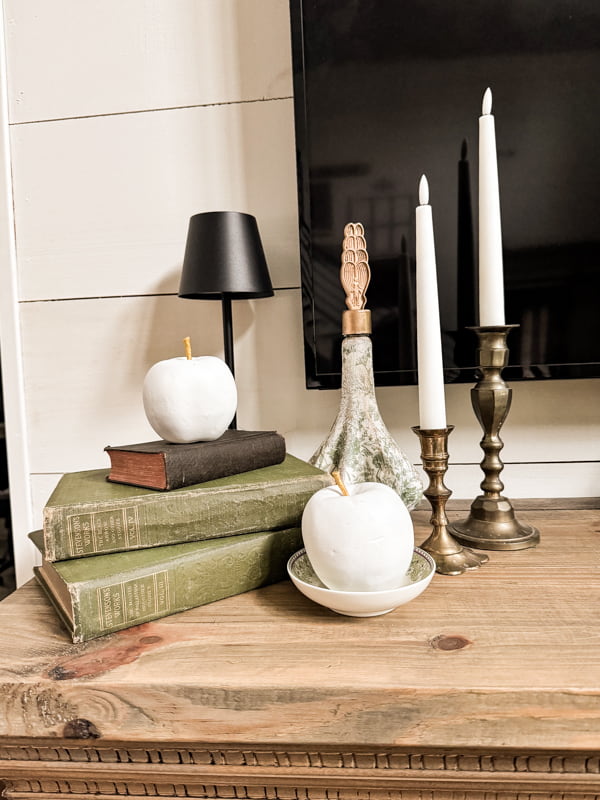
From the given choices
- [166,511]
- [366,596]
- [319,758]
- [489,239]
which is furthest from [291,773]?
[489,239]

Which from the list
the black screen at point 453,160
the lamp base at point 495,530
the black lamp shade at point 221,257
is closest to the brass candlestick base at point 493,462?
the lamp base at point 495,530

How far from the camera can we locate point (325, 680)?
43 centimetres

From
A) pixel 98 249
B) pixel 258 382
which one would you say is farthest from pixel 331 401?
pixel 98 249

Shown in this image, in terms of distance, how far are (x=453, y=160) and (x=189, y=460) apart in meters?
0.60

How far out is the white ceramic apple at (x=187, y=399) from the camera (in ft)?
2.04

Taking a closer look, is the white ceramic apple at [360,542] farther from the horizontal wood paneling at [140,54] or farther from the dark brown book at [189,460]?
the horizontal wood paneling at [140,54]

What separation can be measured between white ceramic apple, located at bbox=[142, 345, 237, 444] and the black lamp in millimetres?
197

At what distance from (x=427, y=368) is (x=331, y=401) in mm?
368

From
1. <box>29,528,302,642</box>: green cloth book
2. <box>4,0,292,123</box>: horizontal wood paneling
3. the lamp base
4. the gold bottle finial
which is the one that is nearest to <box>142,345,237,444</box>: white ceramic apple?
<box>29,528,302,642</box>: green cloth book

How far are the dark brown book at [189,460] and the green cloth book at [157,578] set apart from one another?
7cm

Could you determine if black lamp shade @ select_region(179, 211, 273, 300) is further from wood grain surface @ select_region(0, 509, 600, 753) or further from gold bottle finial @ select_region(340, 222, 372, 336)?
wood grain surface @ select_region(0, 509, 600, 753)

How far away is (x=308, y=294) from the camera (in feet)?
2.91

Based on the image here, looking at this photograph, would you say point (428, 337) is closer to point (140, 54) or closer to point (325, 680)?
point (325, 680)

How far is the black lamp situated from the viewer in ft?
2.66
